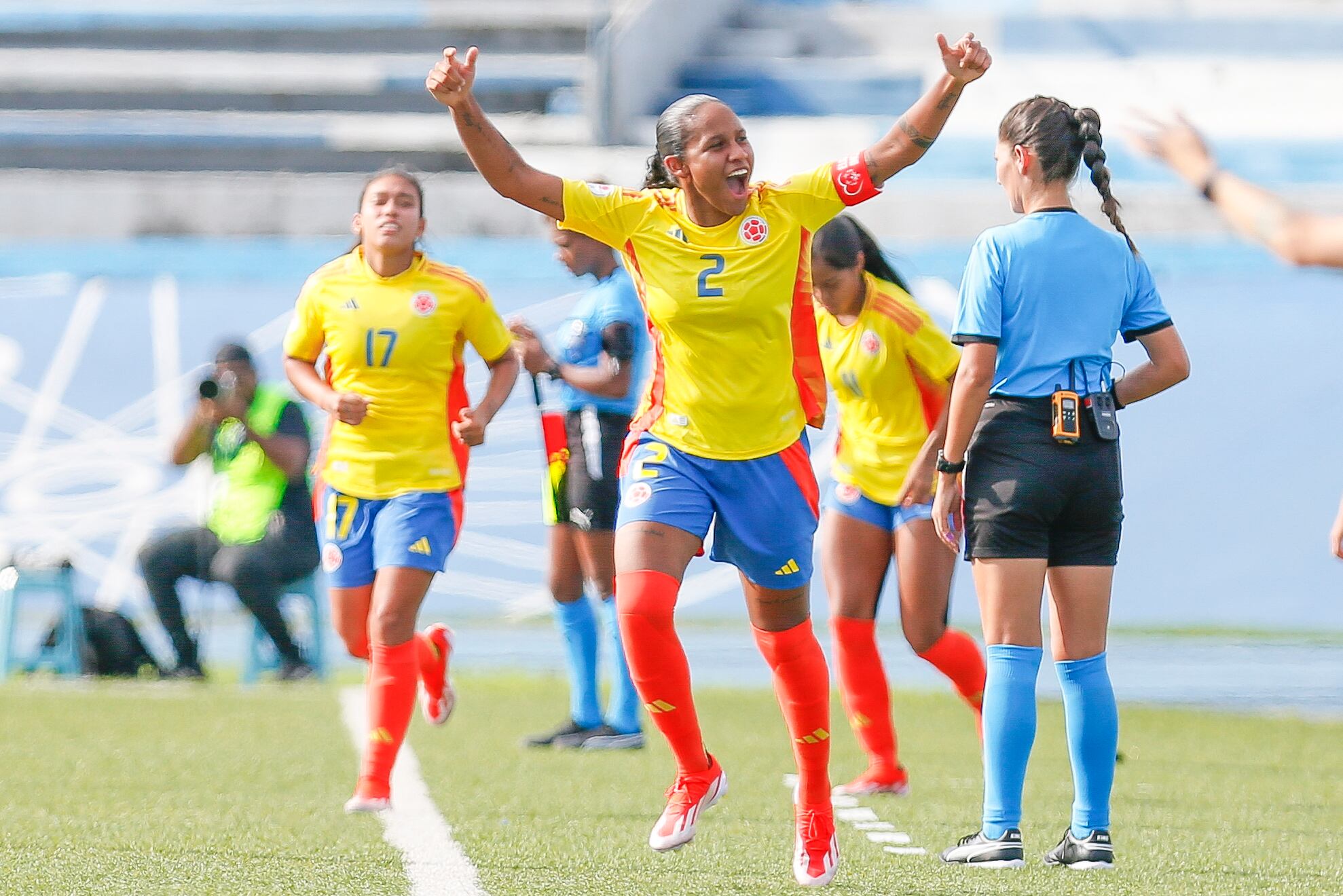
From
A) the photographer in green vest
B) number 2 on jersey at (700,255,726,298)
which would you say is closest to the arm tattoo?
number 2 on jersey at (700,255,726,298)

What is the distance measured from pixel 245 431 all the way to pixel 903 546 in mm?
5265

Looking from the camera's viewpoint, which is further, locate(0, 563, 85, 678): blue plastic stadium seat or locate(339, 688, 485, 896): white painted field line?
locate(0, 563, 85, 678): blue plastic stadium seat

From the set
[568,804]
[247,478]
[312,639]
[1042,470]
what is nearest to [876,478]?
[568,804]

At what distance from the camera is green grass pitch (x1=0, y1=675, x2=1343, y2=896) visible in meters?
4.34

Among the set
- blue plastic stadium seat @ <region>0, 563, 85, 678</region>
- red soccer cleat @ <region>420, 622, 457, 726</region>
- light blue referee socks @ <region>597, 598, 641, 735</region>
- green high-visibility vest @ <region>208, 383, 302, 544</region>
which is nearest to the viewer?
red soccer cleat @ <region>420, 622, 457, 726</region>

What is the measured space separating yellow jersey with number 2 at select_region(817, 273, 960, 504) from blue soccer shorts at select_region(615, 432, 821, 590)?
59.6 inches

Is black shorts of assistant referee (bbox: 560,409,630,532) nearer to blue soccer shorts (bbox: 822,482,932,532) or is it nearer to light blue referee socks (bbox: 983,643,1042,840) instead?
blue soccer shorts (bbox: 822,482,932,532)

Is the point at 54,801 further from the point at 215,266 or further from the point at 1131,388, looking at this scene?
the point at 215,266

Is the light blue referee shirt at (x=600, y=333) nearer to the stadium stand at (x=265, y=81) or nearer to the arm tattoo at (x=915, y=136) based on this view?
the arm tattoo at (x=915, y=136)

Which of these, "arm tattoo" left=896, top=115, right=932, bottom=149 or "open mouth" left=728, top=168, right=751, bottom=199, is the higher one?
"arm tattoo" left=896, top=115, right=932, bottom=149

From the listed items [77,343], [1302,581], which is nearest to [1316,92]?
[1302,581]

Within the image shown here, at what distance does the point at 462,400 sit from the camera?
240 inches

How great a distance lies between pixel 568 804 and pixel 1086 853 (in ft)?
5.94

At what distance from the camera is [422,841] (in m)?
4.88
